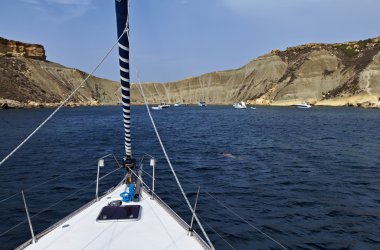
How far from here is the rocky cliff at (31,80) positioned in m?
131

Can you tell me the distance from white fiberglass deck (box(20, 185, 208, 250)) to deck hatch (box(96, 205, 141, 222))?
0.50 ft

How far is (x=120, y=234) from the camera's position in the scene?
8.49m

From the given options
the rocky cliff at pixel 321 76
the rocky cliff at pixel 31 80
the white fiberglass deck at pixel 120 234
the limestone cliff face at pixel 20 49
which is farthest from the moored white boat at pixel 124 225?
the limestone cliff face at pixel 20 49

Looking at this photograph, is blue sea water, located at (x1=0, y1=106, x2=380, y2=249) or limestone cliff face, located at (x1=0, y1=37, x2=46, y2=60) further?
limestone cliff face, located at (x1=0, y1=37, x2=46, y2=60)

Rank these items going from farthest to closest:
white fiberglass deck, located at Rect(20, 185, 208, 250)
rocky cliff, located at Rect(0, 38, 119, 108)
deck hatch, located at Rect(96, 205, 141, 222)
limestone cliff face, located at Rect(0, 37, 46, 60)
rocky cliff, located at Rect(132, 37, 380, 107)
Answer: limestone cliff face, located at Rect(0, 37, 46, 60) → rocky cliff, located at Rect(0, 38, 119, 108) → rocky cliff, located at Rect(132, 37, 380, 107) → deck hatch, located at Rect(96, 205, 141, 222) → white fiberglass deck, located at Rect(20, 185, 208, 250)

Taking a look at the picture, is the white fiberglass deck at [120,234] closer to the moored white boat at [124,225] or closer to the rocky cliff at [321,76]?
the moored white boat at [124,225]

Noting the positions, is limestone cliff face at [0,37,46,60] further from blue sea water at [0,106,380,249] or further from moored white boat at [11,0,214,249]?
moored white boat at [11,0,214,249]

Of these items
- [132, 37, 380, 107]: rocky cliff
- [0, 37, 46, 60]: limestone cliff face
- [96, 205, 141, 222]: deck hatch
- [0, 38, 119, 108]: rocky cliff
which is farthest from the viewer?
[0, 37, 46, 60]: limestone cliff face

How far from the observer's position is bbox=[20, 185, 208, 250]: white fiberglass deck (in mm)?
7973

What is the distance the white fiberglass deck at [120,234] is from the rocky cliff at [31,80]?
12498 centimetres

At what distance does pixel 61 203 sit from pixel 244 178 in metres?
12.1

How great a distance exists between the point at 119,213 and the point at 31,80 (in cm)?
16500

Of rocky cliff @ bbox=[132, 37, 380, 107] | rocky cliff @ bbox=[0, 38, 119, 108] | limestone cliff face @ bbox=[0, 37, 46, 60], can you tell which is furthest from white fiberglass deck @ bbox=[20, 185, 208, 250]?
limestone cliff face @ bbox=[0, 37, 46, 60]

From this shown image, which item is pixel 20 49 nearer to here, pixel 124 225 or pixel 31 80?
pixel 31 80
